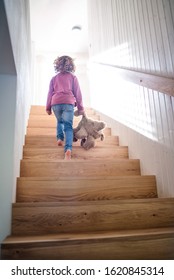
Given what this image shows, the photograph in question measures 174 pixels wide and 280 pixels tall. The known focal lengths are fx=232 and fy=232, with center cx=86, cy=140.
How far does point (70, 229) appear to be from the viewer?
1.35 meters

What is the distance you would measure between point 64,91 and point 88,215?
57.0 inches

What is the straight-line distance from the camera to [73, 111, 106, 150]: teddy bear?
7.87 feet

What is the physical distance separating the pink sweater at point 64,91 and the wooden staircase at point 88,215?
0.66m

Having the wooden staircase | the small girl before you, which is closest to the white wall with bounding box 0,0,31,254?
the wooden staircase

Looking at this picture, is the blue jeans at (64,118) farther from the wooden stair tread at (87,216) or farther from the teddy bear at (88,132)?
the wooden stair tread at (87,216)

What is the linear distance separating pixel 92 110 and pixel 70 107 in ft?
5.29

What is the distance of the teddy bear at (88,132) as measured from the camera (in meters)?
2.40

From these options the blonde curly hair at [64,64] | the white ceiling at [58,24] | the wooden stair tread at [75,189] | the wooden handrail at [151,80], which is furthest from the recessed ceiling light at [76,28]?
the wooden stair tread at [75,189]

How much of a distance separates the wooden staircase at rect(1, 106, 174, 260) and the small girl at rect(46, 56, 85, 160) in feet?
1.43

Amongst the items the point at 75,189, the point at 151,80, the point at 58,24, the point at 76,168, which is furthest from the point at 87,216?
the point at 58,24

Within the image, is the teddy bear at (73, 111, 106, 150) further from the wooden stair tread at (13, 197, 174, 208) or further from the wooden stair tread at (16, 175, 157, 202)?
the wooden stair tread at (13, 197, 174, 208)

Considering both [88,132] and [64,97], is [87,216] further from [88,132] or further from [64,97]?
[64,97]

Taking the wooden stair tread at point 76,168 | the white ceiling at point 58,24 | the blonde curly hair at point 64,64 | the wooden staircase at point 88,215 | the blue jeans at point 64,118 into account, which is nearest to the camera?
the wooden staircase at point 88,215

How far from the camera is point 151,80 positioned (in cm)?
→ 180
